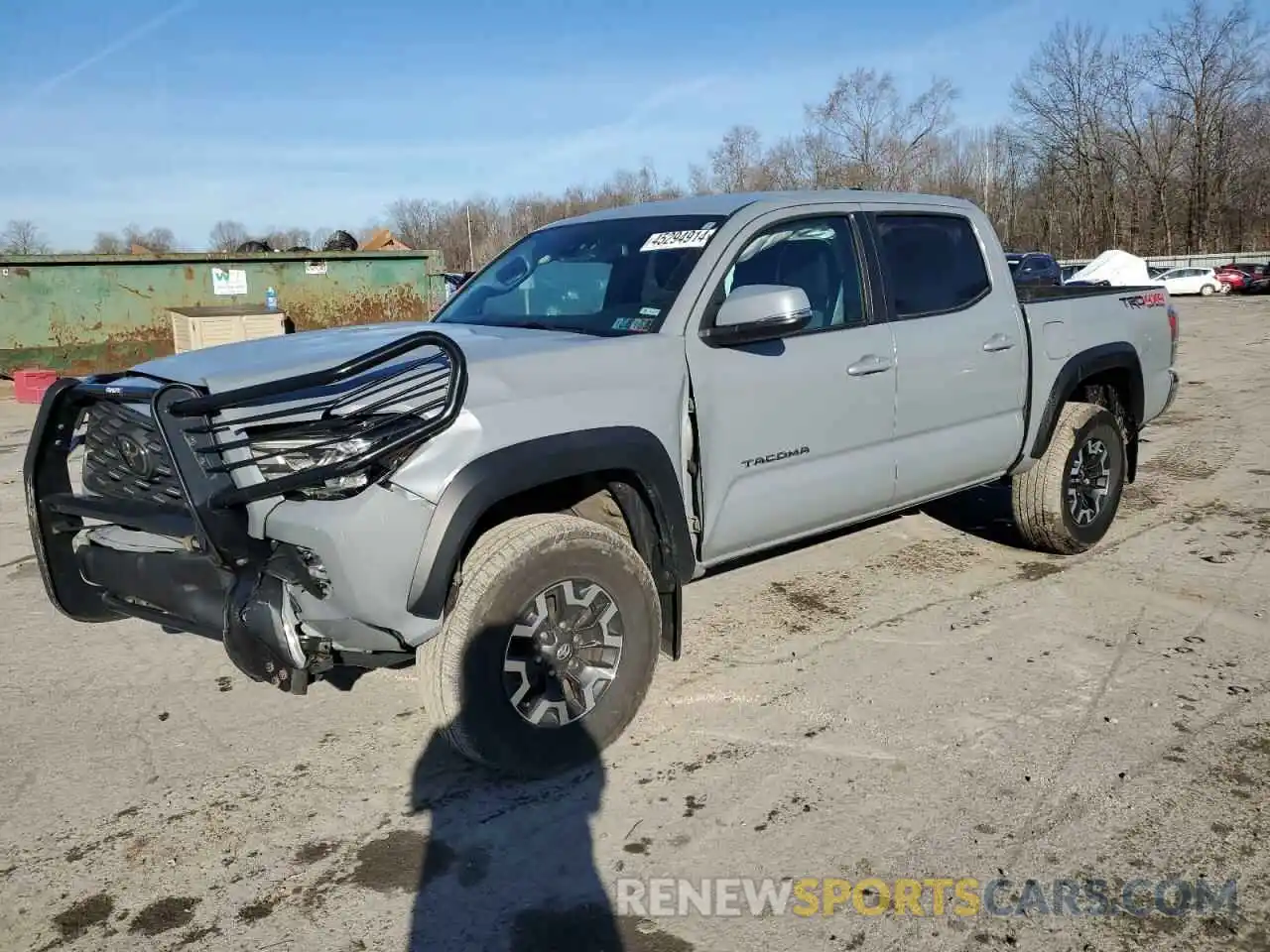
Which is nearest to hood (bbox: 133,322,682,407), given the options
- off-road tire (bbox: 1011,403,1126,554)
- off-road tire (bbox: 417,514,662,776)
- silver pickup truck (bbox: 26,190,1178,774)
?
silver pickup truck (bbox: 26,190,1178,774)

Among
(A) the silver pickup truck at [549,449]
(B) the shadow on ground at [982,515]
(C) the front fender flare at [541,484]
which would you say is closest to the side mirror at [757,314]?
(A) the silver pickup truck at [549,449]

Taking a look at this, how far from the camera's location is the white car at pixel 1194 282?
38500 mm

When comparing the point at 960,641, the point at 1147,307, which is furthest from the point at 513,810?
the point at 1147,307

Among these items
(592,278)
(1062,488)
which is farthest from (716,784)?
(1062,488)

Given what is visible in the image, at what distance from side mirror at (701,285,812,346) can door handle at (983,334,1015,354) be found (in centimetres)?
154

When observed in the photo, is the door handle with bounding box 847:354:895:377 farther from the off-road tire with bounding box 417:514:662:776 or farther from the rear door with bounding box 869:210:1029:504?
the off-road tire with bounding box 417:514:662:776

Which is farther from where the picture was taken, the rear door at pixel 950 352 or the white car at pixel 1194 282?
the white car at pixel 1194 282

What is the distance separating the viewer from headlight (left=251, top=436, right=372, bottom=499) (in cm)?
289

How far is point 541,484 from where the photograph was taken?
3.22 meters

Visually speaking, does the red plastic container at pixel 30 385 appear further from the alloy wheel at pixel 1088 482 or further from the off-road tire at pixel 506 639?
the alloy wheel at pixel 1088 482

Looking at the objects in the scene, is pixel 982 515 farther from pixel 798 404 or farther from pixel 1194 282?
pixel 1194 282

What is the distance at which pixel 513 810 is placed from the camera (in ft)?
10.6

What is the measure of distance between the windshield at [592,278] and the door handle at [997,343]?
1.62 metres

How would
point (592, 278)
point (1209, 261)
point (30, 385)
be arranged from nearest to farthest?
point (592, 278), point (30, 385), point (1209, 261)
